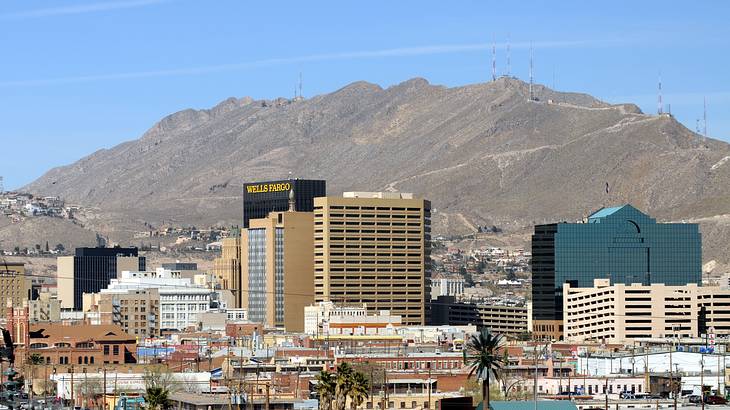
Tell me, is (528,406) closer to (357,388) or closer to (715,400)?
(357,388)

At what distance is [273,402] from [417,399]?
27.3 metres

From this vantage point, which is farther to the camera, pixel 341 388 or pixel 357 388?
pixel 341 388

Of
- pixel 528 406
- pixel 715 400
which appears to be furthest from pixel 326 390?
pixel 715 400

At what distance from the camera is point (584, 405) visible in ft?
579

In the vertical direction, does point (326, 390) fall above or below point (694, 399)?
above

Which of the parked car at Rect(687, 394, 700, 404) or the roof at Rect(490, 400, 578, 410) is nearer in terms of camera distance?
the roof at Rect(490, 400, 578, 410)

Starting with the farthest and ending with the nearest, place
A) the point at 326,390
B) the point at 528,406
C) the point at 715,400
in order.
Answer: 1. the point at 715,400
2. the point at 326,390
3. the point at 528,406

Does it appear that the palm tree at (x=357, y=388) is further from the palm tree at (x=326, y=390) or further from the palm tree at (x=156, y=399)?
the palm tree at (x=156, y=399)

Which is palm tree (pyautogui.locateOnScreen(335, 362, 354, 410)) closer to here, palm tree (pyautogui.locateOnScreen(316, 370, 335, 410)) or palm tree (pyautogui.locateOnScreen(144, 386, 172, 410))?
palm tree (pyautogui.locateOnScreen(316, 370, 335, 410))

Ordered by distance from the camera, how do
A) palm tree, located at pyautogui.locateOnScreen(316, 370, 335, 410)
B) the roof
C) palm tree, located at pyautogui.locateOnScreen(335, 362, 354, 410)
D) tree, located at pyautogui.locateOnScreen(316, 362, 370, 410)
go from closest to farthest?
the roof < palm tree, located at pyautogui.locateOnScreen(335, 362, 354, 410) < tree, located at pyautogui.locateOnScreen(316, 362, 370, 410) < palm tree, located at pyautogui.locateOnScreen(316, 370, 335, 410)

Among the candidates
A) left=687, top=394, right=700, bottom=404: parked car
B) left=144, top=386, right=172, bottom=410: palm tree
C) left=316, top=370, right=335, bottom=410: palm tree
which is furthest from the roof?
left=687, top=394, right=700, bottom=404: parked car

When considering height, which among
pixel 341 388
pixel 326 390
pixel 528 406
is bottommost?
pixel 528 406

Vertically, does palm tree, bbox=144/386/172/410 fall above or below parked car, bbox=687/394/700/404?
above

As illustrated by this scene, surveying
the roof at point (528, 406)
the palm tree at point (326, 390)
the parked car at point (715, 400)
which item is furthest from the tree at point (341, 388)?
the parked car at point (715, 400)
